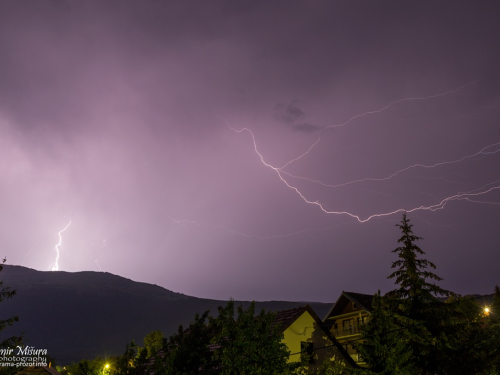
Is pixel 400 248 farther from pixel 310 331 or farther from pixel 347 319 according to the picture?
pixel 347 319

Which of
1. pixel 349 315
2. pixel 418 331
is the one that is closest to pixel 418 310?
pixel 418 331

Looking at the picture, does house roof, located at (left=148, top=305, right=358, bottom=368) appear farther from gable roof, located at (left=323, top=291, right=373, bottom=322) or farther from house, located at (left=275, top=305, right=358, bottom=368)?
gable roof, located at (left=323, top=291, right=373, bottom=322)

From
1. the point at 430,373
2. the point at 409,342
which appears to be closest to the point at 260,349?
the point at 409,342

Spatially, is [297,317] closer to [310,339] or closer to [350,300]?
[310,339]

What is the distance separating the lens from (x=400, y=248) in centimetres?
2297

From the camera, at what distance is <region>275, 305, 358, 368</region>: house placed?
23953 millimetres

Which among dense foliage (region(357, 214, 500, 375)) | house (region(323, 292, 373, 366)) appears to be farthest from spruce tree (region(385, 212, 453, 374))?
house (region(323, 292, 373, 366))

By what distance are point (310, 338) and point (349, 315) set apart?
1916 cm

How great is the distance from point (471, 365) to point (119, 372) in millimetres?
16479

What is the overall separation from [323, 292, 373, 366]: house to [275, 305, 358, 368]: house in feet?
49.9

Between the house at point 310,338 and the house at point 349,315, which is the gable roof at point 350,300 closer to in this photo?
the house at point 349,315

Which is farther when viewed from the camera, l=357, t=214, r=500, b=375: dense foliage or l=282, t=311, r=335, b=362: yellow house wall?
l=282, t=311, r=335, b=362: yellow house wall

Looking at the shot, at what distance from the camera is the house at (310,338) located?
24.0 metres

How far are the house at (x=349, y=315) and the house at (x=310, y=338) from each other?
15203 millimetres
